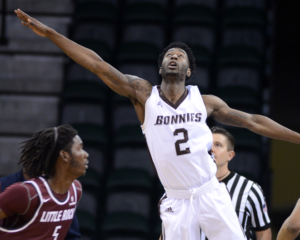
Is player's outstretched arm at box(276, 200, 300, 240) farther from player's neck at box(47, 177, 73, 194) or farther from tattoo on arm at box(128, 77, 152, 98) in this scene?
player's neck at box(47, 177, 73, 194)

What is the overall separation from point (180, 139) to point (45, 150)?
912mm

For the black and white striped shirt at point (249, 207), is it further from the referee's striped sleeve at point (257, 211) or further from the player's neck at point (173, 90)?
the player's neck at point (173, 90)

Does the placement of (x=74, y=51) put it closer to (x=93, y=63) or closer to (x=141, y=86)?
(x=93, y=63)

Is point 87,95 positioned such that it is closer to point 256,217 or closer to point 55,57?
point 55,57

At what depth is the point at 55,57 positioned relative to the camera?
23.5 ft

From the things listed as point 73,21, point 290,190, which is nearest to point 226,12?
point 73,21

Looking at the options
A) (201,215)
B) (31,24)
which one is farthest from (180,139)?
(31,24)

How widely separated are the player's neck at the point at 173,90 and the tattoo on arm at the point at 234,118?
1.26 ft

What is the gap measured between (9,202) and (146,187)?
10.7ft

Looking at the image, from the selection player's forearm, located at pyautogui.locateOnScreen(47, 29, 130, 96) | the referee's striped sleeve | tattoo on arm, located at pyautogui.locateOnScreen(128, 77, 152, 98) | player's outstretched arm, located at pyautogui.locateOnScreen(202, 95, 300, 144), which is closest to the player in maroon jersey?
player's forearm, located at pyautogui.locateOnScreen(47, 29, 130, 96)

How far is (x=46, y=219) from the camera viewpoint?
110 inches

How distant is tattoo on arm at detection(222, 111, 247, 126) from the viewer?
3.34 metres

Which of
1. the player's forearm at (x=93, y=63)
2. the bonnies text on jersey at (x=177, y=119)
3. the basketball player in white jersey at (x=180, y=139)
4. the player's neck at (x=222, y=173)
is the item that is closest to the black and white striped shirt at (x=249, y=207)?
the player's neck at (x=222, y=173)

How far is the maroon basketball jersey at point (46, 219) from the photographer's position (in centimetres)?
274
